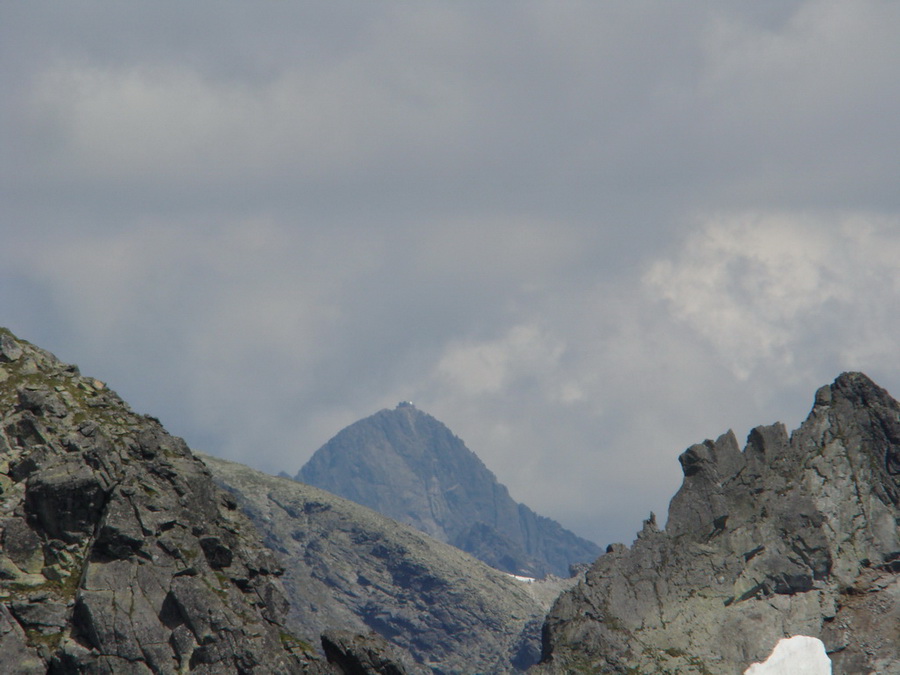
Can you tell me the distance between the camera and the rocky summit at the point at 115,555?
11375 cm

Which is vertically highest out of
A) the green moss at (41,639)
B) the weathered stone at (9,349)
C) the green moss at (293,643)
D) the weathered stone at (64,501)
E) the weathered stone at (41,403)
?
the weathered stone at (9,349)

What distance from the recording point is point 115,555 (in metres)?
122

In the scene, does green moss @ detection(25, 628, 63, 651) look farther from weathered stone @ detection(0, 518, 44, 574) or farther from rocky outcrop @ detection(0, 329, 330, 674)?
weathered stone @ detection(0, 518, 44, 574)

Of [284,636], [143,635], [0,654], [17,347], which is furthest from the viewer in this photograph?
[17,347]

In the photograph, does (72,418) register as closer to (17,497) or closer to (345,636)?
(17,497)

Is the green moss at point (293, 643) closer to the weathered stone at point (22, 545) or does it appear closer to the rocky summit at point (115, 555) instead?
the rocky summit at point (115, 555)

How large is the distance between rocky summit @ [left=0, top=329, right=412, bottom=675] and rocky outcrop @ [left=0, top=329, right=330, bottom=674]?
0.46 ft

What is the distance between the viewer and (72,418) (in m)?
133

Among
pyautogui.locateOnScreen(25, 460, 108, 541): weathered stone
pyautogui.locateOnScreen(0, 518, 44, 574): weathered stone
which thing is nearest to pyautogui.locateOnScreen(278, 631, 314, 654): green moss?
pyautogui.locateOnScreen(25, 460, 108, 541): weathered stone

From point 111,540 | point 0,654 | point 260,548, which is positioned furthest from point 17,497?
point 260,548

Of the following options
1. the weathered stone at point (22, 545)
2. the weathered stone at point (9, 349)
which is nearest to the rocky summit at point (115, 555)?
the weathered stone at point (22, 545)

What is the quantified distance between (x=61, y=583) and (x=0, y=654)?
9995 mm

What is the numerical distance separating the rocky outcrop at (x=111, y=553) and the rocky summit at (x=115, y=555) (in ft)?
0.46

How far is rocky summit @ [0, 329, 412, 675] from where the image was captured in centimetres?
11375
